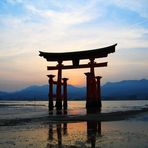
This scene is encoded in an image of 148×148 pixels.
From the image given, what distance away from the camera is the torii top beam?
28188 millimetres

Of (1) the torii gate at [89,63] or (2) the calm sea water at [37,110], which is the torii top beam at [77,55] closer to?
(1) the torii gate at [89,63]

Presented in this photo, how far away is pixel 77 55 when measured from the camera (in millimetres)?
29750

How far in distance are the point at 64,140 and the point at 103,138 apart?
48.3 inches

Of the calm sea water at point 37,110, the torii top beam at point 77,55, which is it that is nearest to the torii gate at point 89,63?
the torii top beam at point 77,55

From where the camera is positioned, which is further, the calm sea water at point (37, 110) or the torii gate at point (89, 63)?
the torii gate at point (89, 63)

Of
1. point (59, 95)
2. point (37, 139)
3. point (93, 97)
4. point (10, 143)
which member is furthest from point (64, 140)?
point (59, 95)

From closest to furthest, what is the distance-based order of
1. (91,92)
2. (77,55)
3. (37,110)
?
(91,92), (77,55), (37,110)

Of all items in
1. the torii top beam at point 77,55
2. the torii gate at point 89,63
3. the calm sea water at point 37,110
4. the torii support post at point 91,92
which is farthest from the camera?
the torii support post at point 91,92

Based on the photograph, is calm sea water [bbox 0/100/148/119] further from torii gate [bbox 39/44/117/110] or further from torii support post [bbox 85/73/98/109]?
torii gate [bbox 39/44/117/110]

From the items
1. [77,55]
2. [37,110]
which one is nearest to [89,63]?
[77,55]

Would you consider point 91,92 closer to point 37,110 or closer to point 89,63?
point 89,63

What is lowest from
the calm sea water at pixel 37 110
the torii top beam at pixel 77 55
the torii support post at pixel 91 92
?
the calm sea water at pixel 37 110

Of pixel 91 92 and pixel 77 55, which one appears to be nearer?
pixel 91 92

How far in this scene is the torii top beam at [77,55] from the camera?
28188 millimetres
